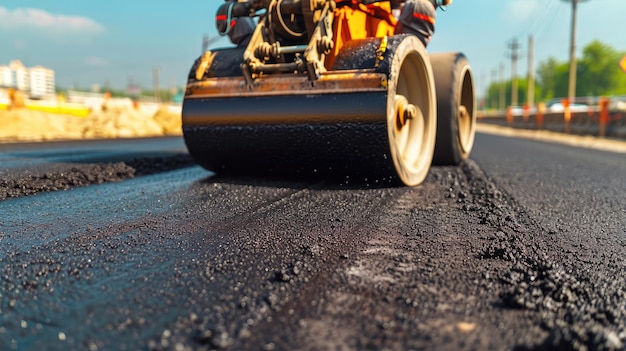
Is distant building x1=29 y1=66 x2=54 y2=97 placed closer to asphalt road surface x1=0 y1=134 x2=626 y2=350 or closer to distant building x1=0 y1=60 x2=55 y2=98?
distant building x1=0 y1=60 x2=55 y2=98

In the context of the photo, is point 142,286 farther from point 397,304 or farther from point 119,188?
point 119,188

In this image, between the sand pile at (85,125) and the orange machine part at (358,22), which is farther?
the sand pile at (85,125)

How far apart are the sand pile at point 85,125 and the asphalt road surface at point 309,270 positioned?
10046 mm

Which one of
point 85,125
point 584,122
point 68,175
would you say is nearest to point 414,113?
point 68,175

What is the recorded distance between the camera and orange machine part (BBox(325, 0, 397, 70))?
3.65 m

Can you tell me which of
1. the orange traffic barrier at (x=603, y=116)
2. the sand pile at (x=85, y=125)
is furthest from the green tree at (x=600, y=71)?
the sand pile at (x=85, y=125)

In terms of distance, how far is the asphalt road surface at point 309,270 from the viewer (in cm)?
129

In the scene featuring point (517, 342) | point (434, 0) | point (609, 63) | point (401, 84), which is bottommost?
point (517, 342)

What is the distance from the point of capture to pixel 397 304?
58.1 inches

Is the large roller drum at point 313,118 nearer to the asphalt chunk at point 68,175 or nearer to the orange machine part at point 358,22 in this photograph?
the orange machine part at point 358,22

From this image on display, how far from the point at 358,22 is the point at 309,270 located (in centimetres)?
264

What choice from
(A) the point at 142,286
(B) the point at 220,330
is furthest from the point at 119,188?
(B) the point at 220,330

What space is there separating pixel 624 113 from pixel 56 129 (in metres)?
14.6

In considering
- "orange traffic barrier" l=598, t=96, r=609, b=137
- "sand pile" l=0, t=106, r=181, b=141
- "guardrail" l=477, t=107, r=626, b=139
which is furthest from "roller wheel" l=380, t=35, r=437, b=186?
"orange traffic barrier" l=598, t=96, r=609, b=137
